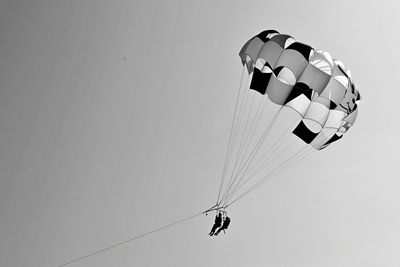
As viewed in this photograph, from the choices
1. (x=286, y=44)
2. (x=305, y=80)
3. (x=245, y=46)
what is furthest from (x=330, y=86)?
(x=245, y=46)

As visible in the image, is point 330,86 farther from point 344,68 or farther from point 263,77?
point 263,77

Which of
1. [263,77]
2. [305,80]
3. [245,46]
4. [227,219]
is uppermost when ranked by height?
[245,46]

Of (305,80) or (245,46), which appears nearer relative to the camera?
(305,80)

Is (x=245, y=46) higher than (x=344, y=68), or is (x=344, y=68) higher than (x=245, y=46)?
(x=245, y=46)

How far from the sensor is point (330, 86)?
14.5 m

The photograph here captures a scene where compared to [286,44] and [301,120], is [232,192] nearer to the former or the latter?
[301,120]

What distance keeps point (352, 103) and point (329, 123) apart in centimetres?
98

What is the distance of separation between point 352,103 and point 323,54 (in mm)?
1847

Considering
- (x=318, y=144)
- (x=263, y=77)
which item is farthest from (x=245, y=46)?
(x=318, y=144)

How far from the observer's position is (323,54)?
15.0 metres

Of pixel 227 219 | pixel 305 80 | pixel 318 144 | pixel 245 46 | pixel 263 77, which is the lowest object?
pixel 227 219

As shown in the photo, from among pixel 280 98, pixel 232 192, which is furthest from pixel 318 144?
pixel 232 192

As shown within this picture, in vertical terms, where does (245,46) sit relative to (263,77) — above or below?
above

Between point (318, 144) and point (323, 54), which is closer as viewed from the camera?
point (323, 54)
